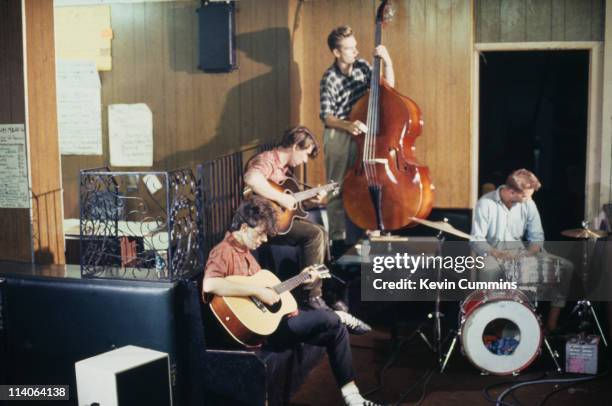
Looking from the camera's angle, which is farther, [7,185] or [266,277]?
[7,185]

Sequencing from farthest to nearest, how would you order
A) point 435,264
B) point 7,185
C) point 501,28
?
point 501,28 < point 435,264 < point 7,185

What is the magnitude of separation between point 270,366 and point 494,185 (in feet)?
13.2

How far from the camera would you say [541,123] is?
8.81 m

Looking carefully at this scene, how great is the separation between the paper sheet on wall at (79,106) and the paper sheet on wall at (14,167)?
7.31 ft

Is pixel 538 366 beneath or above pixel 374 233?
beneath

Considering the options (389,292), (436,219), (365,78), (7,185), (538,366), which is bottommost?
(538,366)

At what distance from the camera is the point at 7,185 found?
6.14 m

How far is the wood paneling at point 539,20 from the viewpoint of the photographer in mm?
7316

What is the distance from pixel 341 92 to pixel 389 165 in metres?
0.93

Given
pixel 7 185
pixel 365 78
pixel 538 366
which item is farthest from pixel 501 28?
pixel 7 185

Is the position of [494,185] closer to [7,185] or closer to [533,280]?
[533,280]

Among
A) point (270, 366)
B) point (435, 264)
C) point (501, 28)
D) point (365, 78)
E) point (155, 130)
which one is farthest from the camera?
point (155, 130)

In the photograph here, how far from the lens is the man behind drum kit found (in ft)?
21.2

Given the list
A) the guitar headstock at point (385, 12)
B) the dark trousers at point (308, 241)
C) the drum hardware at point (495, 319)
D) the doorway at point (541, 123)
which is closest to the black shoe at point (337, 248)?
the dark trousers at point (308, 241)
